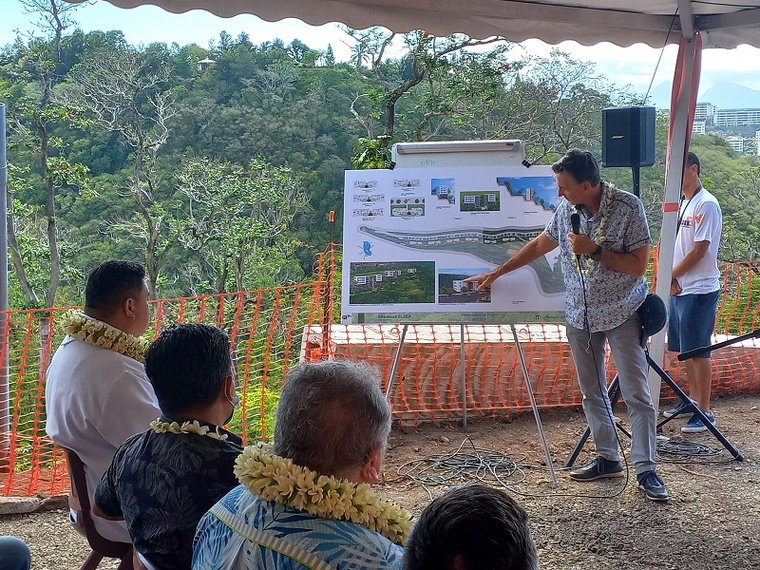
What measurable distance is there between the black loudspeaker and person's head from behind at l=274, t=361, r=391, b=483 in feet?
10.8

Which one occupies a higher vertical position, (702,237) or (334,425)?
(702,237)

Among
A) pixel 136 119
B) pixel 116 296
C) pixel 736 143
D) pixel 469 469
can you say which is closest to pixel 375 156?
pixel 469 469

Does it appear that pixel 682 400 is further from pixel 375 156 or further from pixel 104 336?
pixel 375 156

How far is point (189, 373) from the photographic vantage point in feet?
5.58

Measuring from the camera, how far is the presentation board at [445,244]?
3697mm

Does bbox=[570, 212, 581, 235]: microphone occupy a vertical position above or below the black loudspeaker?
below

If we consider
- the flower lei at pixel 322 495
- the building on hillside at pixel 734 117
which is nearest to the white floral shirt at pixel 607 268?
the flower lei at pixel 322 495

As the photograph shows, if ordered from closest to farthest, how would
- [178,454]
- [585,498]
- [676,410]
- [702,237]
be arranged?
1. [178,454]
2. [585,498]
3. [702,237]
4. [676,410]

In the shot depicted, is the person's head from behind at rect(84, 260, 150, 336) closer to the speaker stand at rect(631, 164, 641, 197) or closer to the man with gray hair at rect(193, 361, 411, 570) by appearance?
the man with gray hair at rect(193, 361, 411, 570)

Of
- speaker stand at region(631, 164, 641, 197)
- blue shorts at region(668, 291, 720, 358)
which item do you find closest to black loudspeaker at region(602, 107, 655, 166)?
speaker stand at region(631, 164, 641, 197)

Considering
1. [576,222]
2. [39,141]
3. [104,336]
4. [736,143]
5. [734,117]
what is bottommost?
[104,336]

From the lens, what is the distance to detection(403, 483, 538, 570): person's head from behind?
0.91 metres

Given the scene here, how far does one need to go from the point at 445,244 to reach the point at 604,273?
2.45ft

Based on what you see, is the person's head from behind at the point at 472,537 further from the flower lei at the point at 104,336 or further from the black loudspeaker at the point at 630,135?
the black loudspeaker at the point at 630,135
